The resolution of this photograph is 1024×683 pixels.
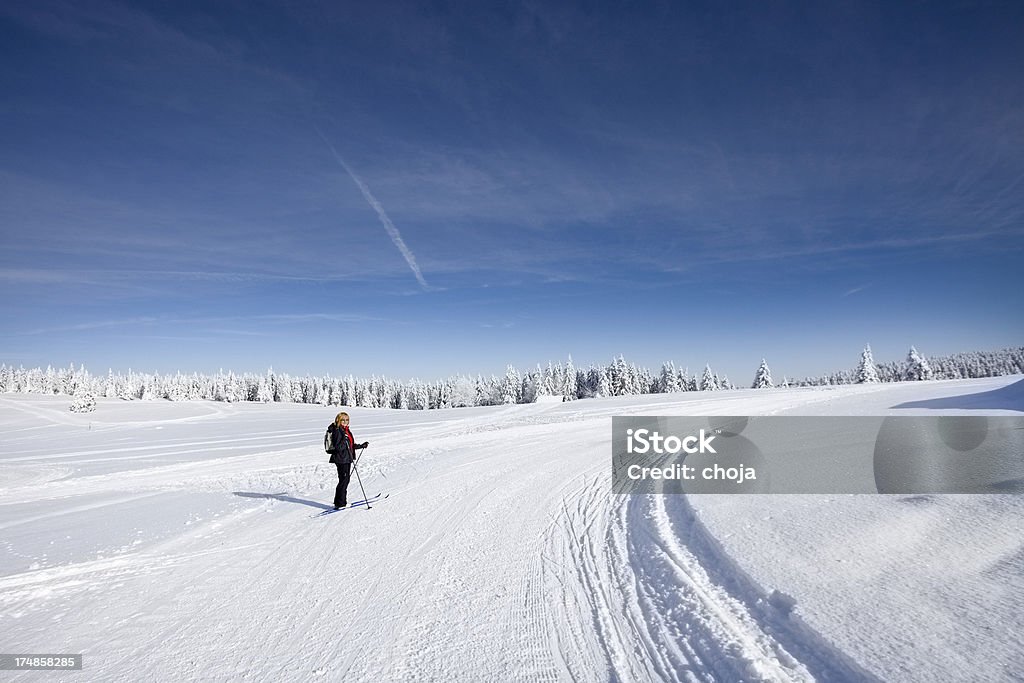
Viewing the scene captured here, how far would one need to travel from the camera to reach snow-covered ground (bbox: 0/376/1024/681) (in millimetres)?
3449

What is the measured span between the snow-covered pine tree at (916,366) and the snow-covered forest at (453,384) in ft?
0.42

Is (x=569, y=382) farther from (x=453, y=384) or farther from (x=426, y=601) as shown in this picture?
(x=426, y=601)

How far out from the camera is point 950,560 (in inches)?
159

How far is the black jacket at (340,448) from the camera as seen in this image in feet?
29.8

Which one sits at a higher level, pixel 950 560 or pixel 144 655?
pixel 950 560

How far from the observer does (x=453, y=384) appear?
378ft

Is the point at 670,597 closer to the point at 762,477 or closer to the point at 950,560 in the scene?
the point at 950,560

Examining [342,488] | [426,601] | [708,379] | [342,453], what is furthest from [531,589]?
[708,379]

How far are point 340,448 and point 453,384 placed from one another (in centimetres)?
10706

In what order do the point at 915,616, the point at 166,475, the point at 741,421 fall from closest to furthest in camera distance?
the point at 915,616, the point at 166,475, the point at 741,421

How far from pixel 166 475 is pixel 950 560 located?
17.1 meters

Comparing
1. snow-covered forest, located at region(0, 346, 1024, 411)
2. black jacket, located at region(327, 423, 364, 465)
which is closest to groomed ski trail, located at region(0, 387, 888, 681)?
black jacket, located at region(327, 423, 364, 465)

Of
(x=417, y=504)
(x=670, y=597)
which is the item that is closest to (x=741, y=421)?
(x=417, y=504)

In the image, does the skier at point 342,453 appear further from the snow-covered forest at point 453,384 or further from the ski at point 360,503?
the snow-covered forest at point 453,384
